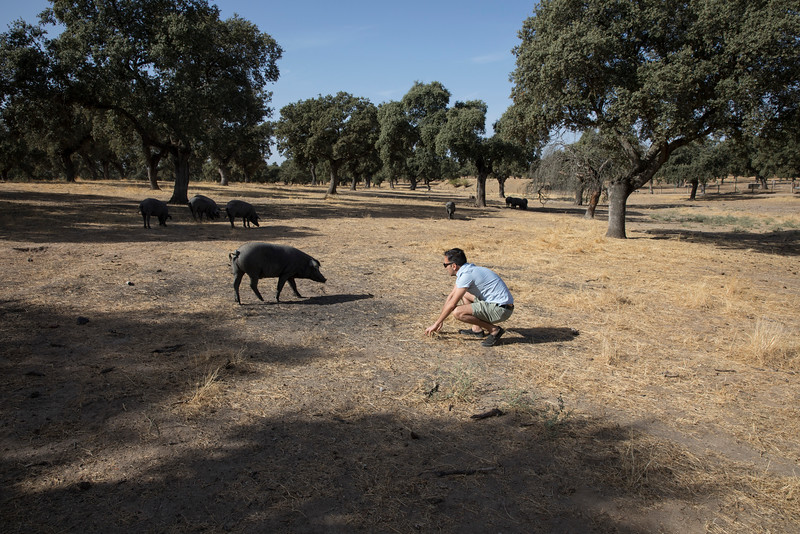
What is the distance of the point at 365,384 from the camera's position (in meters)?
4.98

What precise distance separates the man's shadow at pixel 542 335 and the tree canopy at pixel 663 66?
9.88 m

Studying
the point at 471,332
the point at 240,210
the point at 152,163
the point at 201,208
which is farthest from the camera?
the point at 152,163

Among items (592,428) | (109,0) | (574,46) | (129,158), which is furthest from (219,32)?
(129,158)

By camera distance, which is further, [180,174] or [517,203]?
[517,203]

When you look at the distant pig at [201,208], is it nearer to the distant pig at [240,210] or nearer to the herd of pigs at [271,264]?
the distant pig at [240,210]

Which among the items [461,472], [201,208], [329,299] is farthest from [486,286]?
[201,208]

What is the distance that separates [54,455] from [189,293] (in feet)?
16.3

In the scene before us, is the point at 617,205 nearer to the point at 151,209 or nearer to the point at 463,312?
the point at 463,312

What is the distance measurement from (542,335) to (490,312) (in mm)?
1195

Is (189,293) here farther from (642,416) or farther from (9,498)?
(642,416)

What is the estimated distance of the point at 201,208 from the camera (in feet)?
63.6

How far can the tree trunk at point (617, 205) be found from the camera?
1778cm

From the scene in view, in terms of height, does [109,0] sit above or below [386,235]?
above

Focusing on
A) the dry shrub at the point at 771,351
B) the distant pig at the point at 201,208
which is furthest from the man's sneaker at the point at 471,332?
the distant pig at the point at 201,208
